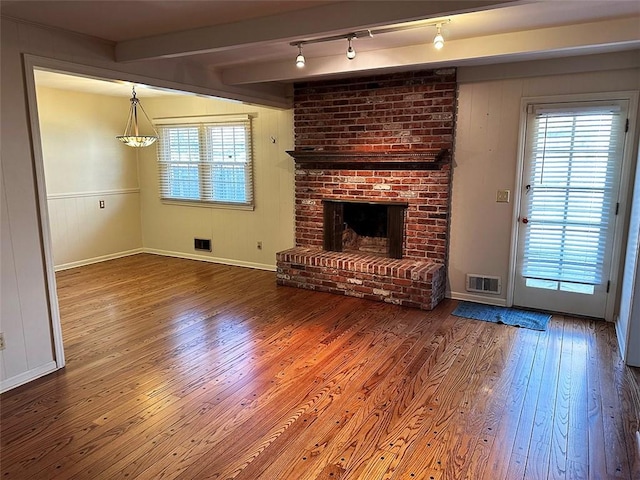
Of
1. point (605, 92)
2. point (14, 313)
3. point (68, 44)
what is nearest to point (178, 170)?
point (68, 44)

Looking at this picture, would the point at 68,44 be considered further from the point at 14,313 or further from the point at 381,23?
the point at 381,23

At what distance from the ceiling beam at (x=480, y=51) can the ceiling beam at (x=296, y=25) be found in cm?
114

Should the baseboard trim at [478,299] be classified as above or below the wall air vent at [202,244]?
below

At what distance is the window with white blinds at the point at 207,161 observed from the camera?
5.90 meters

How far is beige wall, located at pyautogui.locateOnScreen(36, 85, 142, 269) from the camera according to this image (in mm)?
5754

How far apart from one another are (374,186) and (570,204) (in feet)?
6.35

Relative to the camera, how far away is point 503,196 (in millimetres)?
4316

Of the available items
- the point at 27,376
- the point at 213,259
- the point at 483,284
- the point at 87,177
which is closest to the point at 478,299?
the point at 483,284

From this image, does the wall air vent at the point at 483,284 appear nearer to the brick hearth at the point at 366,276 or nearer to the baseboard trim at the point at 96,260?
the brick hearth at the point at 366,276

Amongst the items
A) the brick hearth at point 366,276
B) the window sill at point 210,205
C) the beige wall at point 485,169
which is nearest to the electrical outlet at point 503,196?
the beige wall at point 485,169

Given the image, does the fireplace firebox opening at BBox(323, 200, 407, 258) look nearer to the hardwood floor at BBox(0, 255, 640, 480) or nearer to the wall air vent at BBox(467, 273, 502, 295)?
the wall air vent at BBox(467, 273, 502, 295)

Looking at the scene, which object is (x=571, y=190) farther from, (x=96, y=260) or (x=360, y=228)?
(x=96, y=260)

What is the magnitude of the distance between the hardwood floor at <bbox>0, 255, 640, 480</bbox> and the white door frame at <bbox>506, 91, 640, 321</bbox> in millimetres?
497

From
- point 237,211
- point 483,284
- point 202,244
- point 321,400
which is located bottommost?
point 321,400
